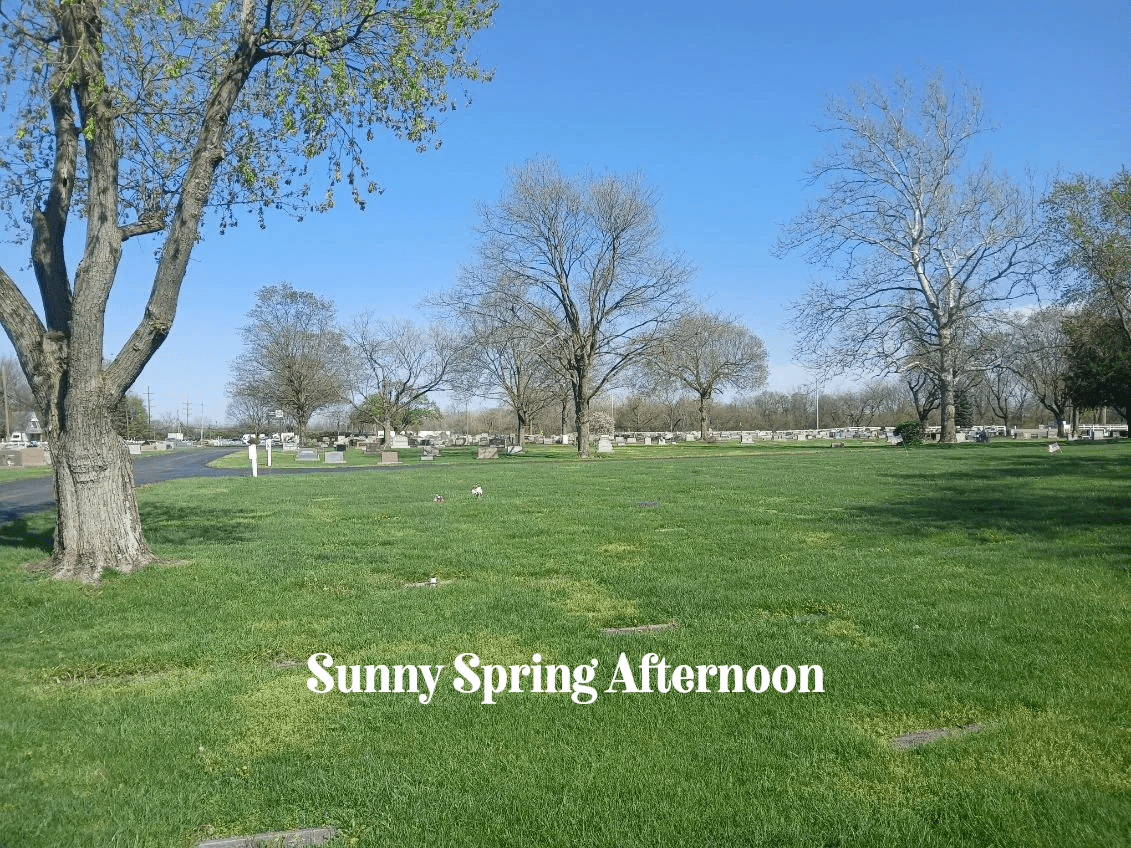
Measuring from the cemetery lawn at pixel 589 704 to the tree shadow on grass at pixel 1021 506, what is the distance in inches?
5.6

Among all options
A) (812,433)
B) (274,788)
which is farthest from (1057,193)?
(812,433)

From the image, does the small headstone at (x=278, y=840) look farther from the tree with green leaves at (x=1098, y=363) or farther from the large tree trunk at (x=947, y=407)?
the large tree trunk at (x=947, y=407)

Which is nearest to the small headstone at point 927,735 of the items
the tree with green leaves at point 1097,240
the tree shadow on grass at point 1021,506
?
the tree shadow on grass at point 1021,506

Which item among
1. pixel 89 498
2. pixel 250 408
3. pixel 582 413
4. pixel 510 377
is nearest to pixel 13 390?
pixel 250 408

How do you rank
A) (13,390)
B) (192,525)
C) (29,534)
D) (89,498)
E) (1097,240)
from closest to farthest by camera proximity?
(89,498) → (29,534) → (192,525) → (1097,240) → (13,390)

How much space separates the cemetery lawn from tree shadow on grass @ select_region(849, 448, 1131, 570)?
142 millimetres

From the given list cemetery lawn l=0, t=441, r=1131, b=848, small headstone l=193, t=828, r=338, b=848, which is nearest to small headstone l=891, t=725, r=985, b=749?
cemetery lawn l=0, t=441, r=1131, b=848

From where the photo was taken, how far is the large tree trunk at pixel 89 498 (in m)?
8.83

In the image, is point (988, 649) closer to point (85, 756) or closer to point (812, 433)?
point (85, 756)

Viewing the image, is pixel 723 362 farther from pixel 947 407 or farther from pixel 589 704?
pixel 589 704

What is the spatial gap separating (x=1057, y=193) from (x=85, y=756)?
4146 cm

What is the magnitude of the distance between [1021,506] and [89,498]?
1343 centimetres

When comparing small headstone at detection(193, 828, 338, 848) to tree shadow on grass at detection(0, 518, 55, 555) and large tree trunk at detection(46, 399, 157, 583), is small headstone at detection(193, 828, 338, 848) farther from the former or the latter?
tree shadow on grass at detection(0, 518, 55, 555)

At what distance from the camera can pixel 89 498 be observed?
893 cm
